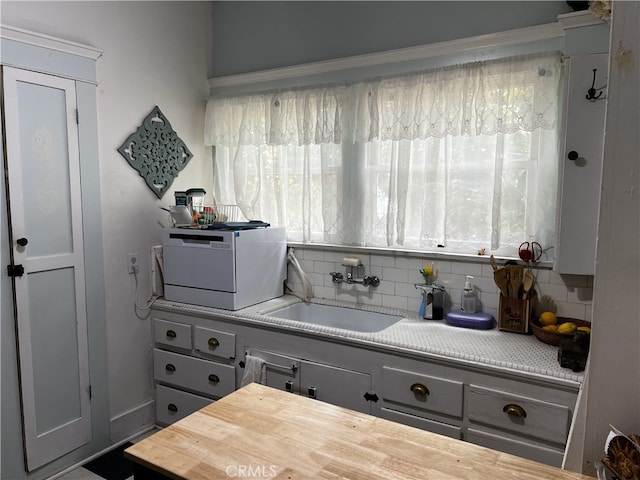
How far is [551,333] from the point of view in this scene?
1973 millimetres

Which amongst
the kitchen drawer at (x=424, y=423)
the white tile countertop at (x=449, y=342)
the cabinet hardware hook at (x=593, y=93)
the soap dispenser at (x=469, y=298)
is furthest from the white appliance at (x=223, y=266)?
the cabinet hardware hook at (x=593, y=93)

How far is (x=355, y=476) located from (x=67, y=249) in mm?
2146

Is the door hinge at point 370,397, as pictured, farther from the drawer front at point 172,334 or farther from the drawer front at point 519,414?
the drawer front at point 172,334

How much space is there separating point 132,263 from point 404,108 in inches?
73.8

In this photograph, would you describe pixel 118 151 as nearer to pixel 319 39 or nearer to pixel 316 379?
pixel 319 39

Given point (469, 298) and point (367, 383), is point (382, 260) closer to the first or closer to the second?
point (469, 298)

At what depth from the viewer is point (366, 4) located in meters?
2.63

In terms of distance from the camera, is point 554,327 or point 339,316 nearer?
point 554,327

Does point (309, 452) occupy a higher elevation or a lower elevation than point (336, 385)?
higher

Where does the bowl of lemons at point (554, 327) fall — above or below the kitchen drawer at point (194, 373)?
above

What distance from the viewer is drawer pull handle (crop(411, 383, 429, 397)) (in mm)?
1936

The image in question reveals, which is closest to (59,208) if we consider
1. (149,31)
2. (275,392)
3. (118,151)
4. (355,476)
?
(118,151)

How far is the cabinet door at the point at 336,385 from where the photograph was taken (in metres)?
2.11

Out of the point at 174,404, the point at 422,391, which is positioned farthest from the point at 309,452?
the point at 174,404
